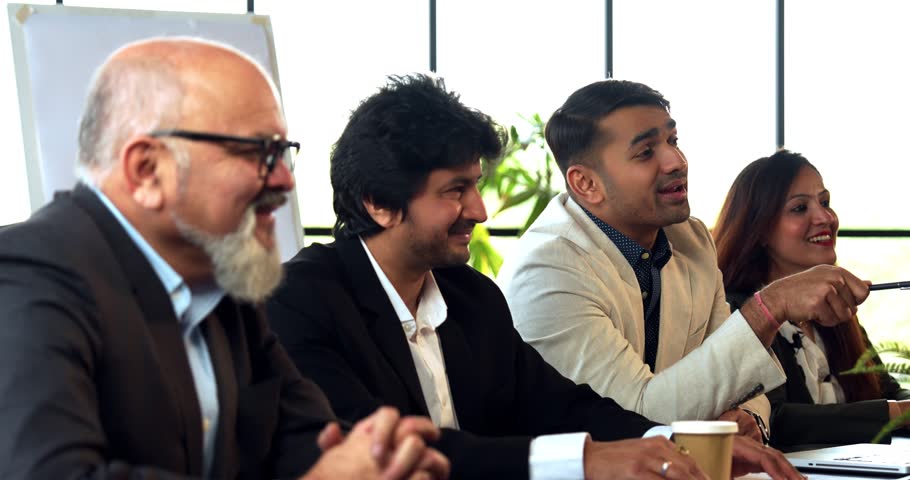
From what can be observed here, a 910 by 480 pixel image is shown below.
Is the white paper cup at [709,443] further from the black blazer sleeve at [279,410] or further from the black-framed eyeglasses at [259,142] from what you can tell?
the black-framed eyeglasses at [259,142]

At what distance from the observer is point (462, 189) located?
7.72ft

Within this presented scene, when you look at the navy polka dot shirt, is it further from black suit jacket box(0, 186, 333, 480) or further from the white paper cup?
black suit jacket box(0, 186, 333, 480)

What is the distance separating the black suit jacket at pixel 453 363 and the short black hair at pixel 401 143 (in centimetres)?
10

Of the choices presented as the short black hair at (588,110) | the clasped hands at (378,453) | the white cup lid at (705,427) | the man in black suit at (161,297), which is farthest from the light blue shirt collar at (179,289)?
the short black hair at (588,110)

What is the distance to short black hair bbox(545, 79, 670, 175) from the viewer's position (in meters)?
2.99

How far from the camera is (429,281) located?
7.73 feet

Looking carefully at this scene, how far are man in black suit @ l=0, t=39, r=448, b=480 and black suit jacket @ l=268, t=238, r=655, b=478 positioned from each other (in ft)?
1.10

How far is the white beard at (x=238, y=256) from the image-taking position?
4.61 ft

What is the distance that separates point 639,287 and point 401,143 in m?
0.83

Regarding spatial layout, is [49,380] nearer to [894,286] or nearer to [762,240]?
[894,286]

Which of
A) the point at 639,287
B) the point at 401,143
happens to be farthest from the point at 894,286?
the point at 401,143

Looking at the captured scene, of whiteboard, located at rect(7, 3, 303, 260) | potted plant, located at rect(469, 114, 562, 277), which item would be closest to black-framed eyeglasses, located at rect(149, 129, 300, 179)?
whiteboard, located at rect(7, 3, 303, 260)

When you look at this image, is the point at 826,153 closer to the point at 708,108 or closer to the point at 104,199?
the point at 708,108

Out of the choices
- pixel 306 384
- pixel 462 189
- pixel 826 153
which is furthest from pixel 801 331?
pixel 826 153
